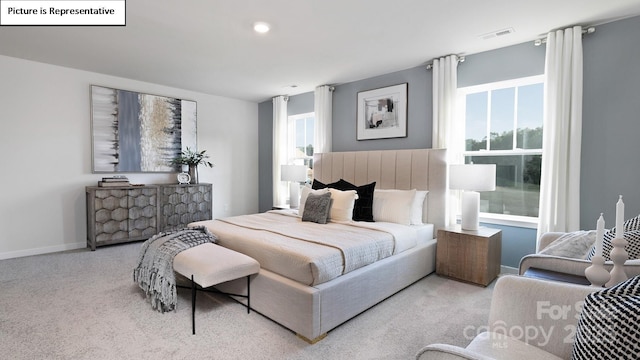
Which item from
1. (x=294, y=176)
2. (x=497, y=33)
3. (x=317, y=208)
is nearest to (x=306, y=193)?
(x=317, y=208)

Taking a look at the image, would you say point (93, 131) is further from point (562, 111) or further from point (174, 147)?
point (562, 111)

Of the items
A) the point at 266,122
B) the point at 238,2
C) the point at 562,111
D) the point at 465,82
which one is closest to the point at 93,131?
the point at 266,122

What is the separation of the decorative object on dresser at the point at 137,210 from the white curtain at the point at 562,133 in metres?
4.77

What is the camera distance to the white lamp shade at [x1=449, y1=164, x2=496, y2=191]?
9.89ft

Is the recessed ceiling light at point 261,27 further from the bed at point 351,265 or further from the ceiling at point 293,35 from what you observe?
the bed at point 351,265

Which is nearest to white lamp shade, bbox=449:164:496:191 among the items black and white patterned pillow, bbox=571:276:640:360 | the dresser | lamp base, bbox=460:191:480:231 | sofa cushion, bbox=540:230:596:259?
lamp base, bbox=460:191:480:231

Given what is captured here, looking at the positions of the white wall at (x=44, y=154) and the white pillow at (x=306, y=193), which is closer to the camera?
the white pillow at (x=306, y=193)

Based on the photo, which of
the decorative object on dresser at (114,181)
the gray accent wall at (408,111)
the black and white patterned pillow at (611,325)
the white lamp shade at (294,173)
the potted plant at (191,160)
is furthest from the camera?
the potted plant at (191,160)

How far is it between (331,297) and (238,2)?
94.5 inches

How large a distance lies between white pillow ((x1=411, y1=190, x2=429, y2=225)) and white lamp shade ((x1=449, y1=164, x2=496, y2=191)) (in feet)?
1.43

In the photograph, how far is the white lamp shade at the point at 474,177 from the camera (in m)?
3.01

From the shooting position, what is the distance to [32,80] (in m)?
3.93

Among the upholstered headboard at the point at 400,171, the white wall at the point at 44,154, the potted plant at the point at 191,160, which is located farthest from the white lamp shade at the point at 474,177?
the white wall at the point at 44,154

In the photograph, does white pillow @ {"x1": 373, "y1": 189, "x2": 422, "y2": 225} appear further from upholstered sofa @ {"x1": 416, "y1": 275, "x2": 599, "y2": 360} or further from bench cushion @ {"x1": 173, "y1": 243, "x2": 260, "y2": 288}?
upholstered sofa @ {"x1": 416, "y1": 275, "x2": 599, "y2": 360}
